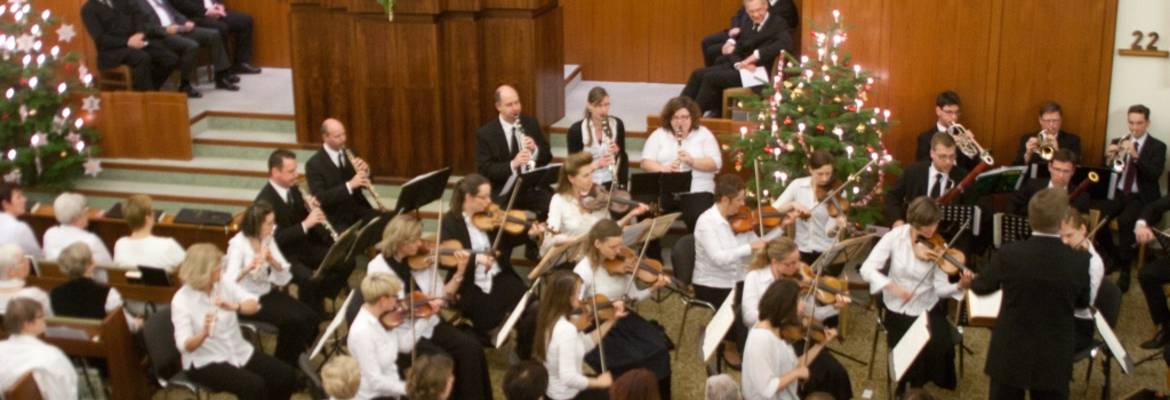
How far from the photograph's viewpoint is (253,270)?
8.23 m

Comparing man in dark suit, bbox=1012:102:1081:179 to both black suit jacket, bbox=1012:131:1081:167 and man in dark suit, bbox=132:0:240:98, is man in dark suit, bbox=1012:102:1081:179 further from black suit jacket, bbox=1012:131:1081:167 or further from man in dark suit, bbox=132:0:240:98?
man in dark suit, bbox=132:0:240:98

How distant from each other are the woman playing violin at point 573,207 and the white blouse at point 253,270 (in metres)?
1.70

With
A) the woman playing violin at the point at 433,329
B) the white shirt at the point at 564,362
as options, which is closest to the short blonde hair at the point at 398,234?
the woman playing violin at the point at 433,329

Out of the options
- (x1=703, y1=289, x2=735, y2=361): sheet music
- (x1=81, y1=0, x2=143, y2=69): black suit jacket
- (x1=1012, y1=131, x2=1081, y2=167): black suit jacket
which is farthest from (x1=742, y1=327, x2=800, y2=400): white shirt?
(x1=81, y1=0, x2=143, y2=69): black suit jacket

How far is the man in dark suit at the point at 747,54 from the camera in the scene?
11242mm

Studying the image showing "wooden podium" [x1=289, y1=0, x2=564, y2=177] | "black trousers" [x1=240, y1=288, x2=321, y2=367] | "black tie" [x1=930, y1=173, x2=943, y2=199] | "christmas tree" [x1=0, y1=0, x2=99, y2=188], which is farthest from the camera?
"christmas tree" [x1=0, y1=0, x2=99, y2=188]

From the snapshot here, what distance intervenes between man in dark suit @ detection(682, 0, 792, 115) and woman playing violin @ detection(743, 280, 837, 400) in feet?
15.3

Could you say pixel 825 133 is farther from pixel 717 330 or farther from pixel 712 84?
pixel 717 330

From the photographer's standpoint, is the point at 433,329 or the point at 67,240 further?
the point at 67,240

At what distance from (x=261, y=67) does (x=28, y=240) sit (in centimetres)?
555

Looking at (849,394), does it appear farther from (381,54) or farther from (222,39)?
(222,39)

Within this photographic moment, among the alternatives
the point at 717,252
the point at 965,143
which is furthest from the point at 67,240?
the point at 965,143

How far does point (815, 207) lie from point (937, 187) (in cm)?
120

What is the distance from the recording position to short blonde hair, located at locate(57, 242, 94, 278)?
7.77 meters
